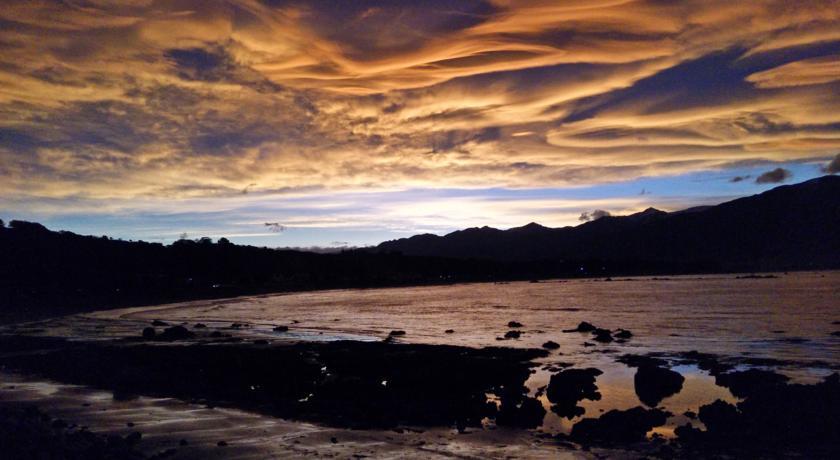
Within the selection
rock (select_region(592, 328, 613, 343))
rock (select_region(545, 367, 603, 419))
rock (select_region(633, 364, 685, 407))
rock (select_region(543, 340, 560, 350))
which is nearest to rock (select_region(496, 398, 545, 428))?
rock (select_region(545, 367, 603, 419))

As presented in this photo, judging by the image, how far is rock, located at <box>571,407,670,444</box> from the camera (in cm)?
1806

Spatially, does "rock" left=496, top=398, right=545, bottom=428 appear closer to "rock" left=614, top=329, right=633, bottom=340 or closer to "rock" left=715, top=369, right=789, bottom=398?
"rock" left=715, top=369, right=789, bottom=398

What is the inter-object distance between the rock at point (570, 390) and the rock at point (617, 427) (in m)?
2.65

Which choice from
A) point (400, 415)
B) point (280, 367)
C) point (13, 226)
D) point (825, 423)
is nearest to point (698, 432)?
point (825, 423)

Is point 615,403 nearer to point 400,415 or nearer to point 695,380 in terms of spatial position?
Answer: point 695,380

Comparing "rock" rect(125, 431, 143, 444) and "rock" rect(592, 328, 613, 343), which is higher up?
"rock" rect(125, 431, 143, 444)

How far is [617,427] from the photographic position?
18.6 metres

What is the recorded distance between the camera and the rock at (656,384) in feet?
79.3

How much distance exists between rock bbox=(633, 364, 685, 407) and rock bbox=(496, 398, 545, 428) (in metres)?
5.17

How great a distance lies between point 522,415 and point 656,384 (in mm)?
7271

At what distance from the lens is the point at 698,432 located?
1820 centimetres

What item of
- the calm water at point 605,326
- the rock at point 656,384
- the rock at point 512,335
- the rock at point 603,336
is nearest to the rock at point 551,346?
the calm water at point 605,326

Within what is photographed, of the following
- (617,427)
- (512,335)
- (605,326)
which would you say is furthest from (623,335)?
(617,427)

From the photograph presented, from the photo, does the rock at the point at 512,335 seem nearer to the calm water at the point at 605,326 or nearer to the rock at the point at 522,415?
the calm water at the point at 605,326
